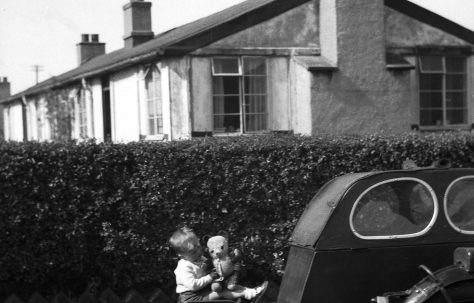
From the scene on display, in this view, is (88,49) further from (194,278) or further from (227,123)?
(194,278)

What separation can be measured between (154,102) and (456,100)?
8.00m

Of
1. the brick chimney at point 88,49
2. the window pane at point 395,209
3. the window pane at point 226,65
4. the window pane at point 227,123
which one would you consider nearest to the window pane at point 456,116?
the window pane at point 227,123

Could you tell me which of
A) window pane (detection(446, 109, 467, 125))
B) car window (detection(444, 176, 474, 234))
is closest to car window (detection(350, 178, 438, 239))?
car window (detection(444, 176, 474, 234))

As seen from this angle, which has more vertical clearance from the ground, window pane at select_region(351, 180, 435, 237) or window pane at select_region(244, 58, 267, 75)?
window pane at select_region(244, 58, 267, 75)

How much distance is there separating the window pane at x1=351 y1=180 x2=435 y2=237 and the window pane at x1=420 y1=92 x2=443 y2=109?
15.3m

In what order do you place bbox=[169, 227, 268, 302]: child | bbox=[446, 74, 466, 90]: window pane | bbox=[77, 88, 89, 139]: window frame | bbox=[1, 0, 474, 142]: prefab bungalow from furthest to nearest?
bbox=[77, 88, 89, 139]: window frame
bbox=[446, 74, 466, 90]: window pane
bbox=[1, 0, 474, 142]: prefab bungalow
bbox=[169, 227, 268, 302]: child

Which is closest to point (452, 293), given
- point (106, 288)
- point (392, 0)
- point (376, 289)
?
point (376, 289)

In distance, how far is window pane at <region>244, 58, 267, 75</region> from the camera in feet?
64.3

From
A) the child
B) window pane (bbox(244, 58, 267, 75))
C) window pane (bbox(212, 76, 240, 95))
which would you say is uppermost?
window pane (bbox(244, 58, 267, 75))

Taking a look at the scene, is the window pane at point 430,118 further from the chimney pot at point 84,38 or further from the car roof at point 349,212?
the chimney pot at point 84,38

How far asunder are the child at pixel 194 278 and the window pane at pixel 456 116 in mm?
15277

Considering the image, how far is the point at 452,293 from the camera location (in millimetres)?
5883

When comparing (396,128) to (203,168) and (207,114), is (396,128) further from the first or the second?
(203,168)

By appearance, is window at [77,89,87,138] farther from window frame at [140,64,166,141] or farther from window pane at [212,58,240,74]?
window pane at [212,58,240,74]
